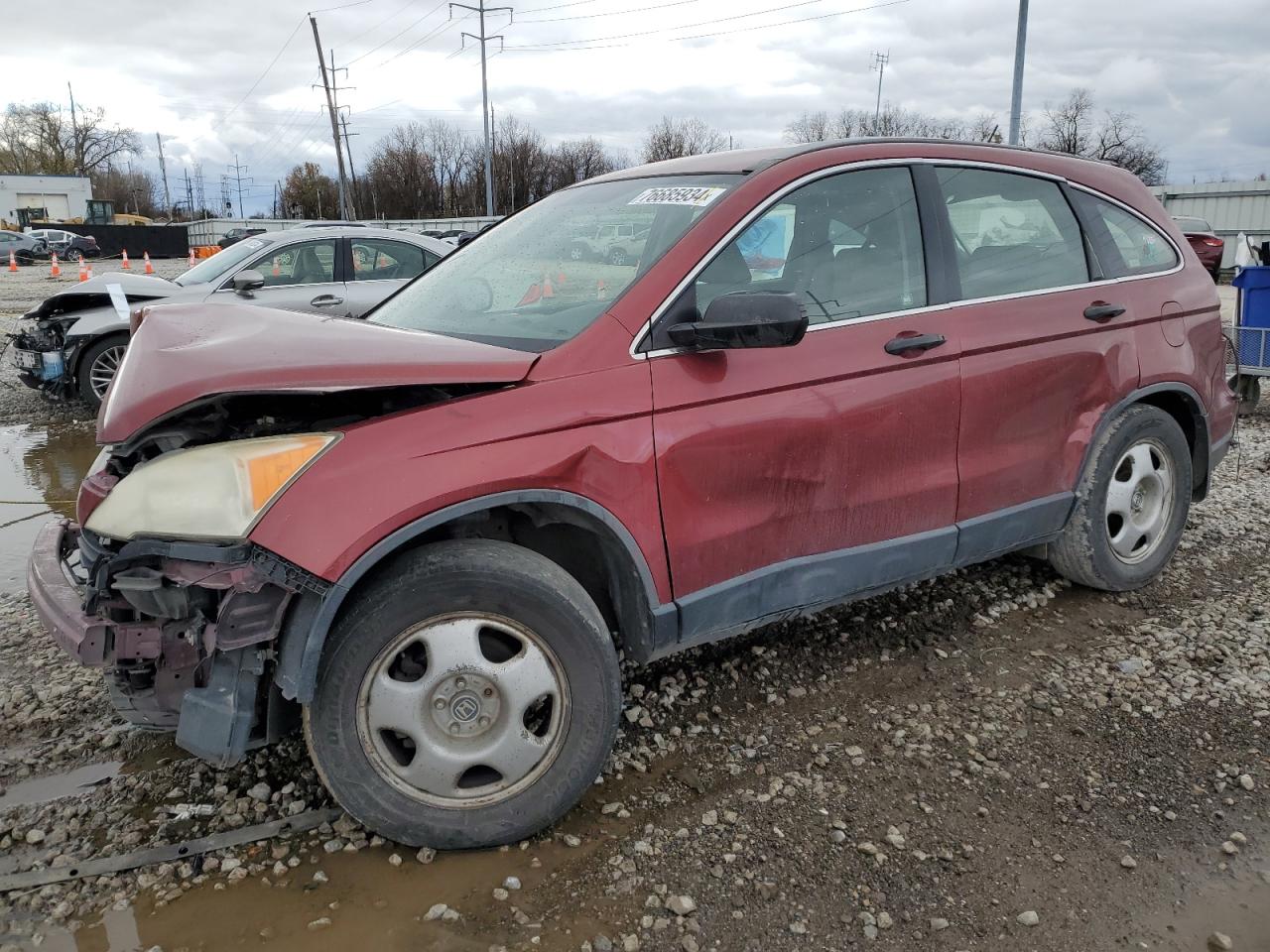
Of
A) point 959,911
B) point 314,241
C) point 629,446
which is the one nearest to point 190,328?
point 629,446

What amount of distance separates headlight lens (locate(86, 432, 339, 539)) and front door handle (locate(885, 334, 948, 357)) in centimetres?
184

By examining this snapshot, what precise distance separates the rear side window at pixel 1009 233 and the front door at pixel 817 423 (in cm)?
24

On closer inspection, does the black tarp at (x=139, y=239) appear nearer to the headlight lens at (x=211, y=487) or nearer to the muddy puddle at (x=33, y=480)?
the muddy puddle at (x=33, y=480)

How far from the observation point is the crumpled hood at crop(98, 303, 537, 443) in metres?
2.24

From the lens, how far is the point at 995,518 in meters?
3.52

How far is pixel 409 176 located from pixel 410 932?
7759 cm

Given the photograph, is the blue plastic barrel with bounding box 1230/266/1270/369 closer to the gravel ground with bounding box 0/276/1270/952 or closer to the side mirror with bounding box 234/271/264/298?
the gravel ground with bounding box 0/276/1270/952

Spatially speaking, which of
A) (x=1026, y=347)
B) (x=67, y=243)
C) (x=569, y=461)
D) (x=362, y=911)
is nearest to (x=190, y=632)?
(x=362, y=911)

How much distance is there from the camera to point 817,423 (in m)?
2.92

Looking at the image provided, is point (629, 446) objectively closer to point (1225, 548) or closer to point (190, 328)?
point (190, 328)

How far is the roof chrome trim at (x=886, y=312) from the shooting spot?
2691 mm

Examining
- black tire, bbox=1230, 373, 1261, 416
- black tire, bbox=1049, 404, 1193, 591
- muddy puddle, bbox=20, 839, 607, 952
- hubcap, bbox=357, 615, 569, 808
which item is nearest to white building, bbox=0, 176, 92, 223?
black tire, bbox=1230, 373, 1261, 416

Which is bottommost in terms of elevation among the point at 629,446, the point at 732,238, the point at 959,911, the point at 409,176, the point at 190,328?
the point at 959,911

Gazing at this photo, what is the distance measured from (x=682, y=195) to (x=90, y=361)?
730 cm
